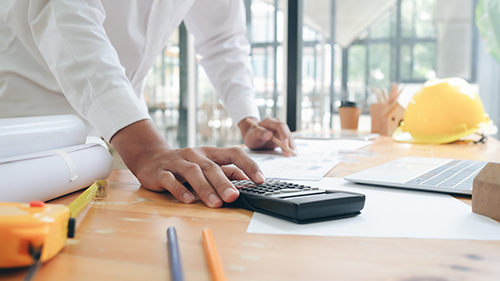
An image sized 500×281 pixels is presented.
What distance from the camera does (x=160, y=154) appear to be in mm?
670

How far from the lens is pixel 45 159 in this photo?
1.76 ft

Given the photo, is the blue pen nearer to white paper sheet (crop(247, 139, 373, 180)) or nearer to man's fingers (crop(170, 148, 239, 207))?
man's fingers (crop(170, 148, 239, 207))

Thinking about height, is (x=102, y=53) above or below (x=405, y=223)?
above

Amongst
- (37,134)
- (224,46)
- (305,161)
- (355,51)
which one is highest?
(355,51)

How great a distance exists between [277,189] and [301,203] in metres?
0.09

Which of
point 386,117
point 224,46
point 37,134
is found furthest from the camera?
point 386,117

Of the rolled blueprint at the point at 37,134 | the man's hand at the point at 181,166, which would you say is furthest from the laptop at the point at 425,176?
the rolled blueprint at the point at 37,134

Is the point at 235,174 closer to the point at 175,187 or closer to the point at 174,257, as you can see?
the point at 175,187

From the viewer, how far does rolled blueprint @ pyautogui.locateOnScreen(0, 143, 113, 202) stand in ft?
1.54

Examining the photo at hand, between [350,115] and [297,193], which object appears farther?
[350,115]

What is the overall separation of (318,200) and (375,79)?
2581 mm

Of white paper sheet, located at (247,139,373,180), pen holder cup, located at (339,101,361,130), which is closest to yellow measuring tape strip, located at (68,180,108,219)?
white paper sheet, located at (247,139,373,180)

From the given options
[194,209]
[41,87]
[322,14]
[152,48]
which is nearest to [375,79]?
[322,14]

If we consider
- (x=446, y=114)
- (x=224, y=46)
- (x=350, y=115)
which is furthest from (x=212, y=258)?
(x=350, y=115)
